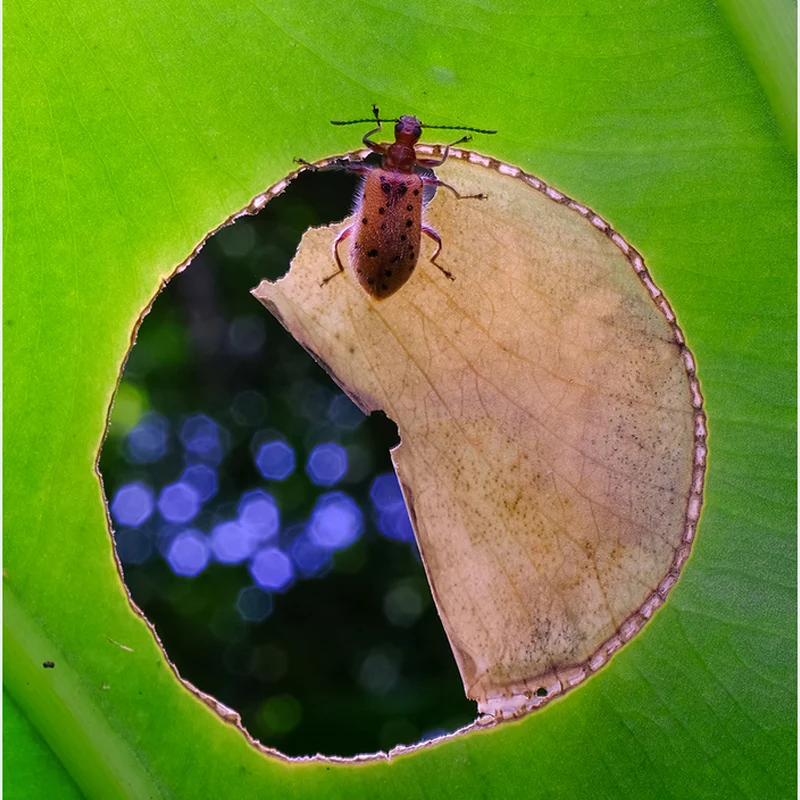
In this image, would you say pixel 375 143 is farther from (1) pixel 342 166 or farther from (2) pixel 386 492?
(2) pixel 386 492

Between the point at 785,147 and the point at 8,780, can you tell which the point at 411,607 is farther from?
the point at 785,147

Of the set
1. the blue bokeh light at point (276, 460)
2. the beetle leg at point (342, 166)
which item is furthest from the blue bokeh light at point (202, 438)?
the beetle leg at point (342, 166)

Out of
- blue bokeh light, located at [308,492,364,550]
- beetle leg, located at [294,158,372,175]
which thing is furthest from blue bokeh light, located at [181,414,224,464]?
beetle leg, located at [294,158,372,175]

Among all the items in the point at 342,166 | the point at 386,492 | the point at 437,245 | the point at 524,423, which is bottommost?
the point at 386,492

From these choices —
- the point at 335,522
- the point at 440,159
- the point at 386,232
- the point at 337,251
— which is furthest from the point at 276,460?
the point at 440,159

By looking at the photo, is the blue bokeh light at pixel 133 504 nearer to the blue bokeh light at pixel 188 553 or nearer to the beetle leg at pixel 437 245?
the blue bokeh light at pixel 188 553

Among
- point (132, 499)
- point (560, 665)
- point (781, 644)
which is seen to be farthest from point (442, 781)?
point (132, 499)

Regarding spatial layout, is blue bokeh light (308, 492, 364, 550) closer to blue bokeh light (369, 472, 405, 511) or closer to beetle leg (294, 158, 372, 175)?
blue bokeh light (369, 472, 405, 511)
